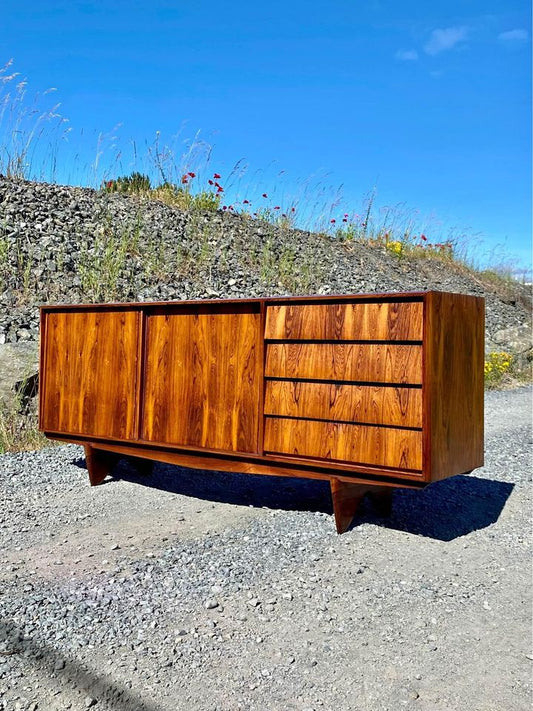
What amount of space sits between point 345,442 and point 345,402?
0.23 meters

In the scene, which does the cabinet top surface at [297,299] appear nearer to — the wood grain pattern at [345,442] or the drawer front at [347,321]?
the drawer front at [347,321]

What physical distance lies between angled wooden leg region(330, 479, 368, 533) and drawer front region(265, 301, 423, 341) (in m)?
0.87

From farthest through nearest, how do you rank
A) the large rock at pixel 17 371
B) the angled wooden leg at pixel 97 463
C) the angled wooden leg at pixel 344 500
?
the large rock at pixel 17 371, the angled wooden leg at pixel 97 463, the angled wooden leg at pixel 344 500

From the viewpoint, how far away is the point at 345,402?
12.1ft

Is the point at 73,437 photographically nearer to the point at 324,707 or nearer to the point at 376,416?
the point at 376,416

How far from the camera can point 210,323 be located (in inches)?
168

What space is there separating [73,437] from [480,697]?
11.9ft

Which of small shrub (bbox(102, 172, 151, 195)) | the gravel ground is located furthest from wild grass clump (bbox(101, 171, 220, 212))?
the gravel ground

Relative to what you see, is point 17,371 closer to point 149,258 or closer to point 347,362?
point 149,258

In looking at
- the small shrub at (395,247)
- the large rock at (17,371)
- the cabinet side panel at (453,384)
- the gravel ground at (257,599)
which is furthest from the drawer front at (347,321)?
the small shrub at (395,247)

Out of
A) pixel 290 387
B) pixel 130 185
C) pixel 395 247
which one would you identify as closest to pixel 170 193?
pixel 130 185

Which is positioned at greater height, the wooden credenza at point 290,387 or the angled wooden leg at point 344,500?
the wooden credenza at point 290,387

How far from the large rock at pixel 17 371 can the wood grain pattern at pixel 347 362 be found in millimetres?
3105

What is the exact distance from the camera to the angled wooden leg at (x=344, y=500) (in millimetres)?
3750
